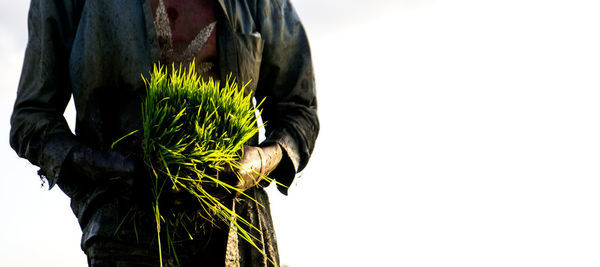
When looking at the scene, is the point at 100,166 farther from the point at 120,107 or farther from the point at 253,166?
the point at 253,166

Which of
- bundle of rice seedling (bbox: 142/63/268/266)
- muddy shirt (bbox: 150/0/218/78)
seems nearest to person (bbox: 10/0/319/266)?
muddy shirt (bbox: 150/0/218/78)

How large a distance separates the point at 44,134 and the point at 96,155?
292mm

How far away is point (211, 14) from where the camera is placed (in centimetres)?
394

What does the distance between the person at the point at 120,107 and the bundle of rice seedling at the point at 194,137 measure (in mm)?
106

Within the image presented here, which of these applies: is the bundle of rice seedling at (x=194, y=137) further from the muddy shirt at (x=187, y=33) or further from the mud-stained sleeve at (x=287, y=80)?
the mud-stained sleeve at (x=287, y=80)

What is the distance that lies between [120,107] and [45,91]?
0.98 feet

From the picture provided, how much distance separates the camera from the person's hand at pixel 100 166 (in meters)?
3.42

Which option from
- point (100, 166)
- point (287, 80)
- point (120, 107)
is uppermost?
Answer: point (287, 80)

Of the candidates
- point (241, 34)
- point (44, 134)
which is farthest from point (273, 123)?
point (44, 134)

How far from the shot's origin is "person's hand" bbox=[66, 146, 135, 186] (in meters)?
3.42

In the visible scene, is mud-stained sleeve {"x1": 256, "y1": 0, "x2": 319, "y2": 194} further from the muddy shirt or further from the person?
the muddy shirt

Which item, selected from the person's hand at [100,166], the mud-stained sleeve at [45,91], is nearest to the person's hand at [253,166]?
the person's hand at [100,166]

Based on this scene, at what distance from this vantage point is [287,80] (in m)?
4.20

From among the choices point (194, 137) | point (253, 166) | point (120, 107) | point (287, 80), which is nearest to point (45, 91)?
point (120, 107)
